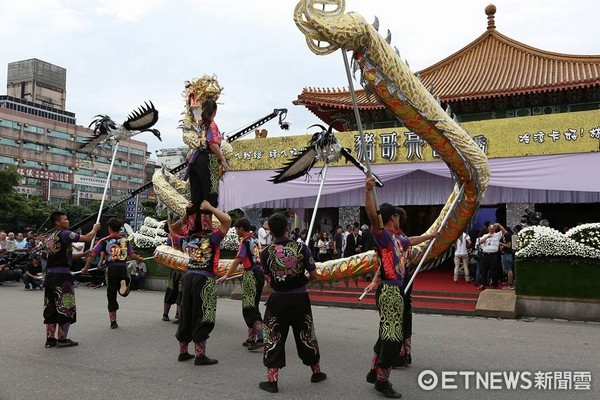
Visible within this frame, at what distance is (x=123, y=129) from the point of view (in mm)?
6492

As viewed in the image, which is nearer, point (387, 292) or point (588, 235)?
point (387, 292)

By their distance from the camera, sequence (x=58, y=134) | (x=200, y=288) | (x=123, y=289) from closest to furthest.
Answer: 1. (x=200, y=288)
2. (x=123, y=289)
3. (x=58, y=134)

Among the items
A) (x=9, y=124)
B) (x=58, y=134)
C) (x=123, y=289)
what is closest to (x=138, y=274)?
(x=123, y=289)

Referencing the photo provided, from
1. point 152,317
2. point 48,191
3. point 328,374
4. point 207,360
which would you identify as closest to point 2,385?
point 207,360

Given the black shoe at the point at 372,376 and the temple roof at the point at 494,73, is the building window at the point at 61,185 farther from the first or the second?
the black shoe at the point at 372,376

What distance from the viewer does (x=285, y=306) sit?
12.8 ft

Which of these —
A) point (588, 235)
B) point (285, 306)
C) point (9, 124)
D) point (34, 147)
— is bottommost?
point (285, 306)

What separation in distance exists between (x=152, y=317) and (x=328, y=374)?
161 inches

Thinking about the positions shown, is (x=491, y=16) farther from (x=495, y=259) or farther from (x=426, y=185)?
(x=495, y=259)

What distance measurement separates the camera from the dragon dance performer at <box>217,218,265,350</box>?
216 inches

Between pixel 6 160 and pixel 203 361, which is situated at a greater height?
pixel 6 160

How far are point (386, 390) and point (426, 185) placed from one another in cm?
989

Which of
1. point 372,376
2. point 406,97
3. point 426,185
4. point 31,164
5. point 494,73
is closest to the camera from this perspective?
point 372,376

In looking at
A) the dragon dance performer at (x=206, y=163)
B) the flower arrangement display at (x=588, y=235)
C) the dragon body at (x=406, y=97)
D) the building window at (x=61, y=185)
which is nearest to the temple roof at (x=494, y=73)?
the flower arrangement display at (x=588, y=235)
